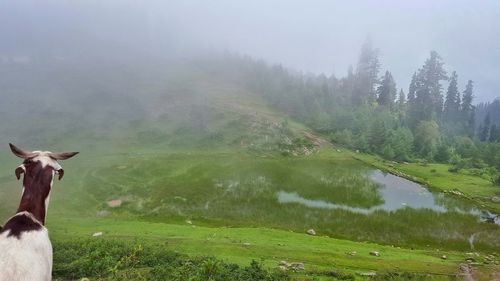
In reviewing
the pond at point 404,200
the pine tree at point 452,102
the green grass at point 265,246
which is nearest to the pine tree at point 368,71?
the pine tree at point 452,102

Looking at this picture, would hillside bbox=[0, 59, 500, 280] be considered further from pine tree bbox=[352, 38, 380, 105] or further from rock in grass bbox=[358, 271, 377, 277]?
pine tree bbox=[352, 38, 380, 105]

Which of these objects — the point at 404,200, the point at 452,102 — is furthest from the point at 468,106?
the point at 404,200

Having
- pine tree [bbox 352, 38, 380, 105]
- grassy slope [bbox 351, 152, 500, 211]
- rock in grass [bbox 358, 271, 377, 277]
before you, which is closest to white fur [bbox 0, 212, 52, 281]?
rock in grass [bbox 358, 271, 377, 277]

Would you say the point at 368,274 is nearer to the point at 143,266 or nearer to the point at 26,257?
the point at 143,266

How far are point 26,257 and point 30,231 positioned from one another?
0.52 meters

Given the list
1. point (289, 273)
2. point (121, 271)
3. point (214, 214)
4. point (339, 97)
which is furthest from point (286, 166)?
point (339, 97)

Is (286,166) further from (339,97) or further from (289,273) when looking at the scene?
(339,97)

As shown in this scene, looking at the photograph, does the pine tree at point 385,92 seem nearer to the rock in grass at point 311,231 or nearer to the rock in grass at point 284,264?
the rock in grass at point 311,231

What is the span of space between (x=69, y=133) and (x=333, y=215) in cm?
5305

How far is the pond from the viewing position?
56.7m

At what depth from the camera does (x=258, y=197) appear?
2233 inches

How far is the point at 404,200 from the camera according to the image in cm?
6150

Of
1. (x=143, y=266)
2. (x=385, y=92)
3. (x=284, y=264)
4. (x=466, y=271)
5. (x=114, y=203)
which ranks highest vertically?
(x=385, y=92)

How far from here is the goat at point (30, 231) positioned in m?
7.90
